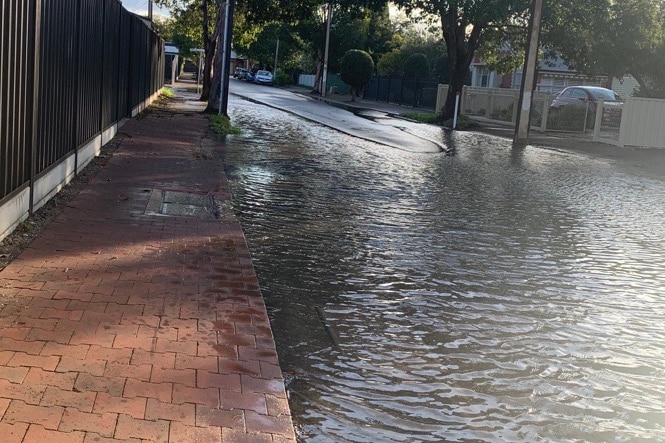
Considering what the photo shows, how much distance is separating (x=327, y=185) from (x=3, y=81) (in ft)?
22.4

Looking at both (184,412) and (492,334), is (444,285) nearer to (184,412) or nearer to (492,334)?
(492,334)

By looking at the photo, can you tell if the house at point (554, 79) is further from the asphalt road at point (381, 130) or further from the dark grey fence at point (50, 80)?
the dark grey fence at point (50, 80)

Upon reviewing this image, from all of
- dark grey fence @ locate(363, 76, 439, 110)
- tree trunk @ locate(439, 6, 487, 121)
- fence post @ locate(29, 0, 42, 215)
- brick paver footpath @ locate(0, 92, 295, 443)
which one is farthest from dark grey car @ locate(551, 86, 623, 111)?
fence post @ locate(29, 0, 42, 215)

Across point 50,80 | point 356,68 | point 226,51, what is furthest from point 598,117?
point 356,68

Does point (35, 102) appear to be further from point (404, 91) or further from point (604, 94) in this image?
point (404, 91)

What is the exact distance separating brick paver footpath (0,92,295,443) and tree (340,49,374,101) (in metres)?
43.9

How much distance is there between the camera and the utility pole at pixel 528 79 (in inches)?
959

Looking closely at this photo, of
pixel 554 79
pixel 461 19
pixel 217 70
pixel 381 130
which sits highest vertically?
pixel 461 19

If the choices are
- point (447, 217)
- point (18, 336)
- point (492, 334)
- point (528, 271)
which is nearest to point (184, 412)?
point (18, 336)

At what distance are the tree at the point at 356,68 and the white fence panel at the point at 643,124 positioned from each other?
2880cm

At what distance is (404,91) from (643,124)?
26.7 meters

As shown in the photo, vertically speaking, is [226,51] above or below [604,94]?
above

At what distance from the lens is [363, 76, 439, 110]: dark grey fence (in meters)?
A: 46.5

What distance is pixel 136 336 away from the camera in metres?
4.91
